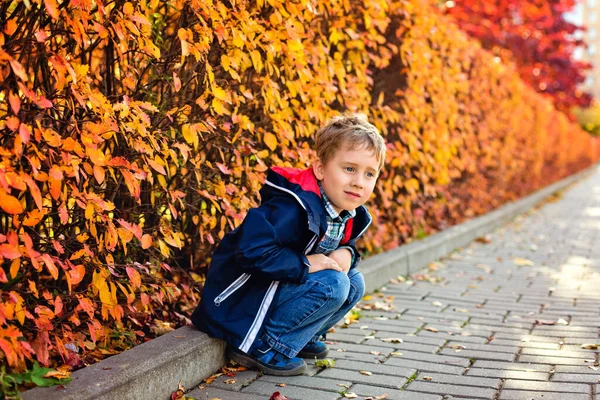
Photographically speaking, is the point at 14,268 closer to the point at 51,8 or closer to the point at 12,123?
the point at 12,123

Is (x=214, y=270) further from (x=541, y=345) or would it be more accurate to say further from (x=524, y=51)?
(x=524, y=51)

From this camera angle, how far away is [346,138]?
3332 mm

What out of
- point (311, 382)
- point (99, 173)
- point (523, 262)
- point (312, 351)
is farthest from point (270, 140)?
point (523, 262)

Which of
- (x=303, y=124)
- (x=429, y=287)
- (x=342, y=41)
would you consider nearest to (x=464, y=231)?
(x=429, y=287)

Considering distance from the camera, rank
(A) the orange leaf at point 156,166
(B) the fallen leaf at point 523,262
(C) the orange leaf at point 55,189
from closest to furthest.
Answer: (C) the orange leaf at point 55,189
(A) the orange leaf at point 156,166
(B) the fallen leaf at point 523,262

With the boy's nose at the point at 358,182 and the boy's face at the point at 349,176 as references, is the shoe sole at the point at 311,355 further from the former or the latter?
the boy's nose at the point at 358,182

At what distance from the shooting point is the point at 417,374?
135 inches

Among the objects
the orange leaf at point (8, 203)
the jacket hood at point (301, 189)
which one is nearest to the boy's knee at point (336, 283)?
the jacket hood at point (301, 189)

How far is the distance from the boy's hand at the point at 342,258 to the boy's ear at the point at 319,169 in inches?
15.7

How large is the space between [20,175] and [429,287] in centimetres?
386

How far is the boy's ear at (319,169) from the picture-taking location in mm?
3396

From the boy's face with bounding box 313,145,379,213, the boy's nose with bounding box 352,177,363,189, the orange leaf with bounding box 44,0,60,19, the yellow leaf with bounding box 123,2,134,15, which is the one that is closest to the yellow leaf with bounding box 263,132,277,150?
the boy's face with bounding box 313,145,379,213

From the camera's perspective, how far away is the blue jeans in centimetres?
329

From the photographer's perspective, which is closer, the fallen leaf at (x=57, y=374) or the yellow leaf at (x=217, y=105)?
the fallen leaf at (x=57, y=374)
